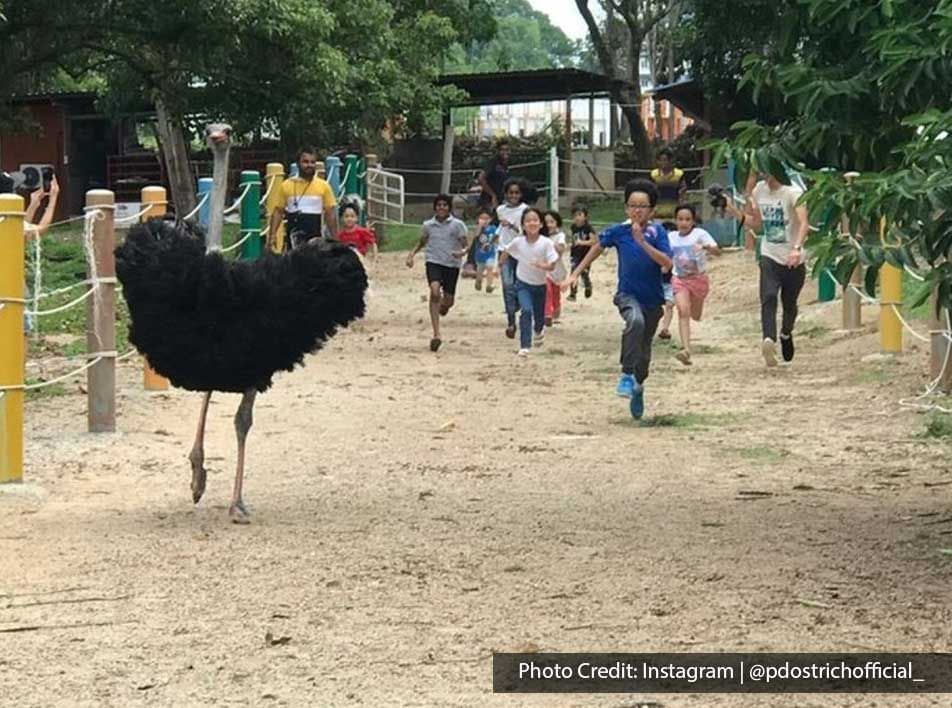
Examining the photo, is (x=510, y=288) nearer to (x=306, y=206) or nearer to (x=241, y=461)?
(x=306, y=206)

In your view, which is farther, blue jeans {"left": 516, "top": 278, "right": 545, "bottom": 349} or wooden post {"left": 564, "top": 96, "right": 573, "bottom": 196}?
wooden post {"left": 564, "top": 96, "right": 573, "bottom": 196}

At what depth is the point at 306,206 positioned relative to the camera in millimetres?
16484

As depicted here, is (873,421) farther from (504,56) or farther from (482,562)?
(504,56)

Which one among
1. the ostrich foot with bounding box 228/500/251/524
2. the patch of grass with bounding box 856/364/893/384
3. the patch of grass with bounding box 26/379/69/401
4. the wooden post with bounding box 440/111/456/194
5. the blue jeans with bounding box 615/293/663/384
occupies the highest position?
the wooden post with bounding box 440/111/456/194

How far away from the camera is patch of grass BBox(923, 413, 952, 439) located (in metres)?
10.4

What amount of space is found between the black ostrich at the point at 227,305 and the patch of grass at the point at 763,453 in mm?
2888

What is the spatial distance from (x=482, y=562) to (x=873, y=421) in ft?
15.9

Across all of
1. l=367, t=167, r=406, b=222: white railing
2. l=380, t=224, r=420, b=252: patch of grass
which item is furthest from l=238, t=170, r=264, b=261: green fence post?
l=380, t=224, r=420, b=252: patch of grass

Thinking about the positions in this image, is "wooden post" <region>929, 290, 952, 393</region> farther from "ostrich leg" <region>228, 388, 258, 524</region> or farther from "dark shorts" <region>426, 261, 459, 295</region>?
"dark shorts" <region>426, 261, 459, 295</region>

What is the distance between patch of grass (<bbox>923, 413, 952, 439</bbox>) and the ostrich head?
4.40 meters

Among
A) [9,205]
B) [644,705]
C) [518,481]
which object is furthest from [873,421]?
[644,705]

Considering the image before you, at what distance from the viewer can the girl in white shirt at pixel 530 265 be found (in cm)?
1565

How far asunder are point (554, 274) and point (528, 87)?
21.6 meters
